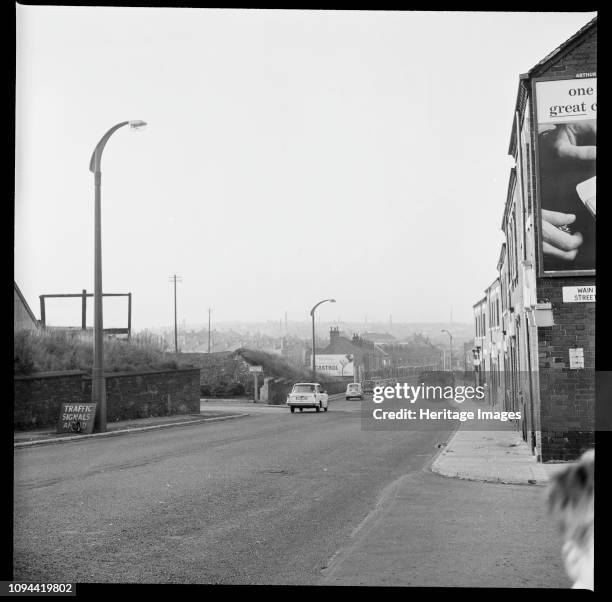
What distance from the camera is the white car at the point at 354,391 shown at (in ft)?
17.3

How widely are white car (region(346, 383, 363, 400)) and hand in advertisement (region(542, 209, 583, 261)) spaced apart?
1974mm

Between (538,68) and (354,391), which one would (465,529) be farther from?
(538,68)

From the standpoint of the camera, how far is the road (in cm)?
453

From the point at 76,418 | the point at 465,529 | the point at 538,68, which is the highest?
the point at 538,68

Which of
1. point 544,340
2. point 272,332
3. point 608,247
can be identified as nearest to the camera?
point 608,247

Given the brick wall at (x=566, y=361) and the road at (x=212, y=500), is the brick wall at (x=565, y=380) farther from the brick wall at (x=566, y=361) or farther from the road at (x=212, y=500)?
the road at (x=212, y=500)

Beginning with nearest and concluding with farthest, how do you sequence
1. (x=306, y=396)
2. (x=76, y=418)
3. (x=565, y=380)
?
(x=565, y=380)
(x=306, y=396)
(x=76, y=418)

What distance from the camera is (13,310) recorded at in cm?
375

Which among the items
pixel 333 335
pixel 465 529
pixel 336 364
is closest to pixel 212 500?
pixel 336 364

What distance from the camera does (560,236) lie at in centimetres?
632

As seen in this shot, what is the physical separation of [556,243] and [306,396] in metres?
2.58

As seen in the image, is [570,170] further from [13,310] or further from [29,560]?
[29,560]
